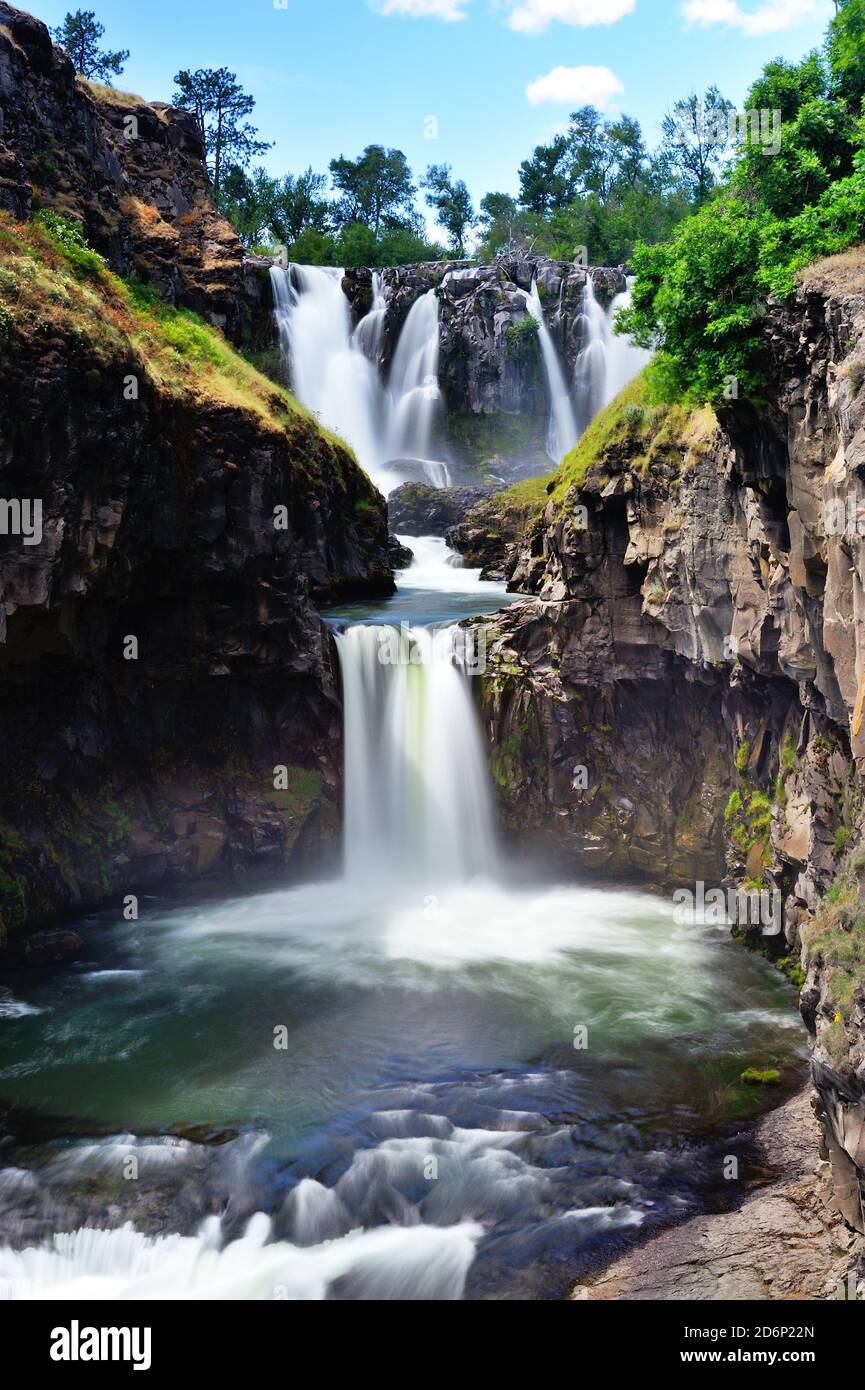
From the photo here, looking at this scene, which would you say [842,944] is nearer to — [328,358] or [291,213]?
[328,358]

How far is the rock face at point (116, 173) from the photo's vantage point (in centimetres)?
2025

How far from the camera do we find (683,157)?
7250 cm

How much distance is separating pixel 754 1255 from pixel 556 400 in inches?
1668


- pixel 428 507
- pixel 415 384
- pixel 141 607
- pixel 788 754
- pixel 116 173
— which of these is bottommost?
pixel 788 754

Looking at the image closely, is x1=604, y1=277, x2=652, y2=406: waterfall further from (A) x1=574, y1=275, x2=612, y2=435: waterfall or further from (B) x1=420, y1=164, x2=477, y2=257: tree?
(B) x1=420, y1=164, x2=477, y2=257: tree

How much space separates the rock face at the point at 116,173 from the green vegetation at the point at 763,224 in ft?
42.5

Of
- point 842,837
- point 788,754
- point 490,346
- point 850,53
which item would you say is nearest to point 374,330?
point 490,346

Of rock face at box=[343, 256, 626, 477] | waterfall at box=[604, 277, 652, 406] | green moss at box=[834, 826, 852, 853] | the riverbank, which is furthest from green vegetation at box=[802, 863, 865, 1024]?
waterfall at box=[604, 277, 652, 406]

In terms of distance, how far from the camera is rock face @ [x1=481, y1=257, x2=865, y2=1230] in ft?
35.7

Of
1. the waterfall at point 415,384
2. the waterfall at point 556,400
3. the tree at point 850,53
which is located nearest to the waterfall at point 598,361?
the waterfall at point 556,400

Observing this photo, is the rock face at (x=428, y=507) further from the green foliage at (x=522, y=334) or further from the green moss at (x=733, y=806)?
the green moss at (x=733, y=806)

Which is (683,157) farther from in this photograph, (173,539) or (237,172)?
(173,539)

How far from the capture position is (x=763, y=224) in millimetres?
14453
